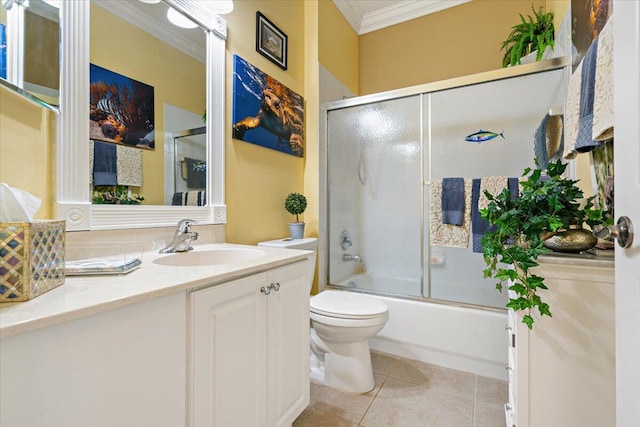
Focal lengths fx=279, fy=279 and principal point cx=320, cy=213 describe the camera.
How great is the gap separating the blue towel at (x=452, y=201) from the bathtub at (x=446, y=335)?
585 millimetres

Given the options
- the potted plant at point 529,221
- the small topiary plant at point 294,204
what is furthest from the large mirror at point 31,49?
the potted plant at point 529,221

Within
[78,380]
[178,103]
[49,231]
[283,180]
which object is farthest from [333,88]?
[78,380]

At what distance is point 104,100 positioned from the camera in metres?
1.08

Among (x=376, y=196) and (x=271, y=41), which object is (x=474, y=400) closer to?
(x=376, y=196)

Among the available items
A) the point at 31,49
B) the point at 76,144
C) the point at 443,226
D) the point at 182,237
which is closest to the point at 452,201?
the point at 443,226

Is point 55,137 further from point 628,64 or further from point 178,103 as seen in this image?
point 628,64

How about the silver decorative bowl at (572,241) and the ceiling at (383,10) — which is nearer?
the silver decorative bowl at (572,241)

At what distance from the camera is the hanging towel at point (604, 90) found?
2.64 feet

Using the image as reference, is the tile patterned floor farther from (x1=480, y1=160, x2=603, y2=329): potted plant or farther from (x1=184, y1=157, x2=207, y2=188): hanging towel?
(x1=184, y1=157, x2=207, y2=188): hanging towel

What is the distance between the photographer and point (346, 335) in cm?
152

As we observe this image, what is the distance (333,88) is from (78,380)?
8.25 ft

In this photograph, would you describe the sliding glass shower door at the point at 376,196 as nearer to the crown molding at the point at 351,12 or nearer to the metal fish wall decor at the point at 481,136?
the metal fish wall decor at the point at 481,136

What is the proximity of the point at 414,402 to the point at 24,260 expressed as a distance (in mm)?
1701

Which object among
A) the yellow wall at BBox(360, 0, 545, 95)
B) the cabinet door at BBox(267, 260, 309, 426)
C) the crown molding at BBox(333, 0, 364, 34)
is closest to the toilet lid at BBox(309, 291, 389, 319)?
the cabinet door at BBox(267, 260, 309, 426)
